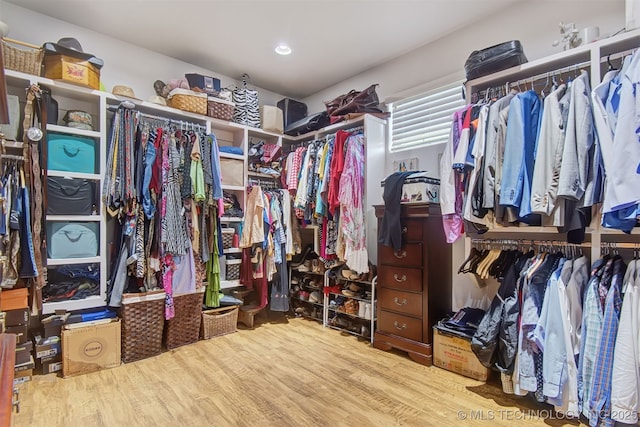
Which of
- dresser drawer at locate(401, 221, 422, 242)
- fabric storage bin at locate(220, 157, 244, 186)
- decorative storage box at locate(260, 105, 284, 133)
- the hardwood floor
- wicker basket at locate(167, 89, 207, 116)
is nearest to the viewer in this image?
the hardwood floor

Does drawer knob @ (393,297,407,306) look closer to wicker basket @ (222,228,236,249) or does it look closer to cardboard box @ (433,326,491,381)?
cardboard box @ (433,326,491,381)

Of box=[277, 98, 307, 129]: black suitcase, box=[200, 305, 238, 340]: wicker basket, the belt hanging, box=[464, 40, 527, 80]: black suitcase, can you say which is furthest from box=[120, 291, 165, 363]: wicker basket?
box=[464, 40, 527, 80]: black suitcase

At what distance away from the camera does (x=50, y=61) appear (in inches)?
95.0

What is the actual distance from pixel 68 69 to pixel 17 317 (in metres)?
1.76

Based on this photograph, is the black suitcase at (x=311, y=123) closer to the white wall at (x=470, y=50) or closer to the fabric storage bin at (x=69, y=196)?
the white wall at (x=470, y=50)

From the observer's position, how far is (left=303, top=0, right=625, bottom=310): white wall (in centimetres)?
214

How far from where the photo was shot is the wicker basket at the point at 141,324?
8.10ft

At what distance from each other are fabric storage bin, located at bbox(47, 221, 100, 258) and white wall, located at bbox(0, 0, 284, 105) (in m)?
1.28

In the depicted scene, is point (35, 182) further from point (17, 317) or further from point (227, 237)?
point (227, 237)

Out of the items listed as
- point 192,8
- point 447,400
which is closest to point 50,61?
point 192,8

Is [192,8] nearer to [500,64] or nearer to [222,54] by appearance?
[222,54]

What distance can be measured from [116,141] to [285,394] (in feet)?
7.34

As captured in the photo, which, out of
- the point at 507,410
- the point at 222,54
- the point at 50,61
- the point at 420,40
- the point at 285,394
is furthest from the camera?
the point at 222,54

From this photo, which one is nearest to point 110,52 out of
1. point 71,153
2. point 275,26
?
point 71,153
